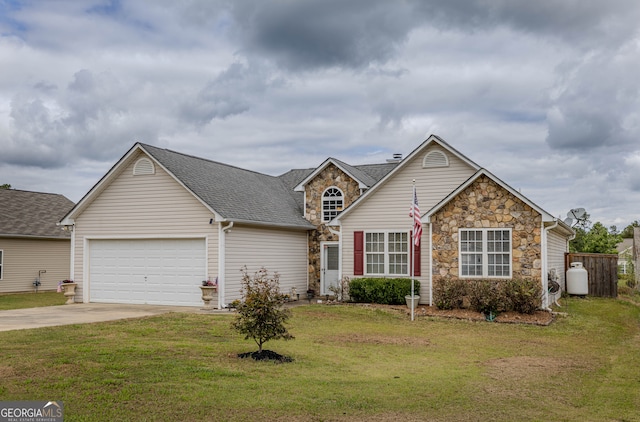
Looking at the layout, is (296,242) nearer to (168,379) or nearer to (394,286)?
(394,286)

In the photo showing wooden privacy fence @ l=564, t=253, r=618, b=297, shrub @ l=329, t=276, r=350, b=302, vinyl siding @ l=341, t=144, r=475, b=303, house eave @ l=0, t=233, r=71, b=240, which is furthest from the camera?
house eave @ l=0, t=233, r=71, b=240

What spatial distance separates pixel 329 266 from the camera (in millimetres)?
23328

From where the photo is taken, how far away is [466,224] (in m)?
18.0

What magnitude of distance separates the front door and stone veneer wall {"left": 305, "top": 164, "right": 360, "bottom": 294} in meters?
0.22

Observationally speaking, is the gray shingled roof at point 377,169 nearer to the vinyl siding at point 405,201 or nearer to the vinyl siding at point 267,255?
the vinyl siding at point 267,255

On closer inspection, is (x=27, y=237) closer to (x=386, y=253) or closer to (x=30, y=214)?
(x=30, y=214)

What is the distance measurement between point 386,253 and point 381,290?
141 cm

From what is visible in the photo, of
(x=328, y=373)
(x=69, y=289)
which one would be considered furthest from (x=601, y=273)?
(x=69, y=289)

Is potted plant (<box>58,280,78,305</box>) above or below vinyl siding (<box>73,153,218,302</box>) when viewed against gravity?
below

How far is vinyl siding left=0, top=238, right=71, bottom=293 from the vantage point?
1047 inches

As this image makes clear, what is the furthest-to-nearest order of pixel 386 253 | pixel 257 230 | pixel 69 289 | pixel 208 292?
pixel 69 289, pixel 257 230, pixel 386 253, pixel 208 292

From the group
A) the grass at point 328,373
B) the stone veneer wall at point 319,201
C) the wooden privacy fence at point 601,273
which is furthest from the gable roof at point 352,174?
the grass at point 328,373

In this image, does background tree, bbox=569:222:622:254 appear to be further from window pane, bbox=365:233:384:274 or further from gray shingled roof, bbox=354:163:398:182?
window pane, bbox=365:233:384:274

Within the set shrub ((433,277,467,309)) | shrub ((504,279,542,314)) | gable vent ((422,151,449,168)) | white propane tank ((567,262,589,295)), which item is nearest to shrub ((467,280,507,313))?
shrub ((504,279,542,314))
